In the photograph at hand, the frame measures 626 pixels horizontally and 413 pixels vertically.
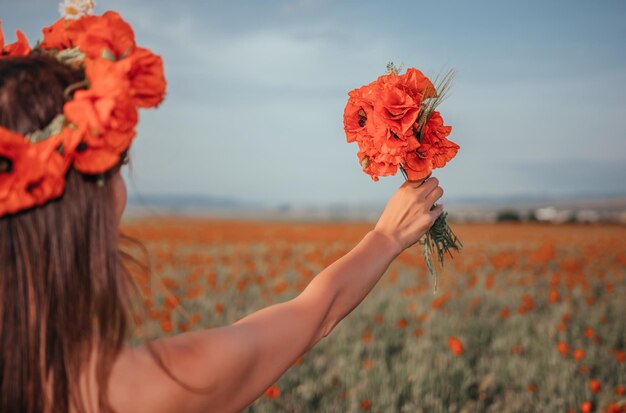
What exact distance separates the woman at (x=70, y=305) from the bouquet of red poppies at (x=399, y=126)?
0.83 meters

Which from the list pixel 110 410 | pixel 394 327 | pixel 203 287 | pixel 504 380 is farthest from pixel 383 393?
pixel 203 287

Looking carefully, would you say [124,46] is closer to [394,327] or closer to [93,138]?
[93,138]

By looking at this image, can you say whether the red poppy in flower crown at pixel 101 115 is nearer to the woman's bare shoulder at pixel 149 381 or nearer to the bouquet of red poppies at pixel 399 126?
the woman's bare shoulder at pixel 149 381

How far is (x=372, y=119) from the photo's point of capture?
1953 mm

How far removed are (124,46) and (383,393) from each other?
3.27 metres

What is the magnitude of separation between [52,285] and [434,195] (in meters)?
1.16

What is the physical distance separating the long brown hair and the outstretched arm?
4.6 inches

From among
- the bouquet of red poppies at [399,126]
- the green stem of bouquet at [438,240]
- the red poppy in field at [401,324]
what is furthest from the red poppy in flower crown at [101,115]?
the red poppy in field at [401,324]

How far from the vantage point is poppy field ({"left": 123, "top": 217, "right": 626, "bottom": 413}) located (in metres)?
4.14

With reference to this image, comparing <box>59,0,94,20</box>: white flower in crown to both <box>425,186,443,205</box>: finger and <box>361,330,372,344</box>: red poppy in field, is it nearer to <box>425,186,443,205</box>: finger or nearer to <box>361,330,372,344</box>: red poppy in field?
<box>425,186,443,205</box>: finger

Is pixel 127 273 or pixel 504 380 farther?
pixel 504 380

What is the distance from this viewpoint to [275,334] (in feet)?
4.99

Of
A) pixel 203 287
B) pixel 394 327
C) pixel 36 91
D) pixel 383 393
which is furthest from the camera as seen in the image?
pixel 203 287

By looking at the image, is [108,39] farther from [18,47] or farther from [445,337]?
[445,337]
